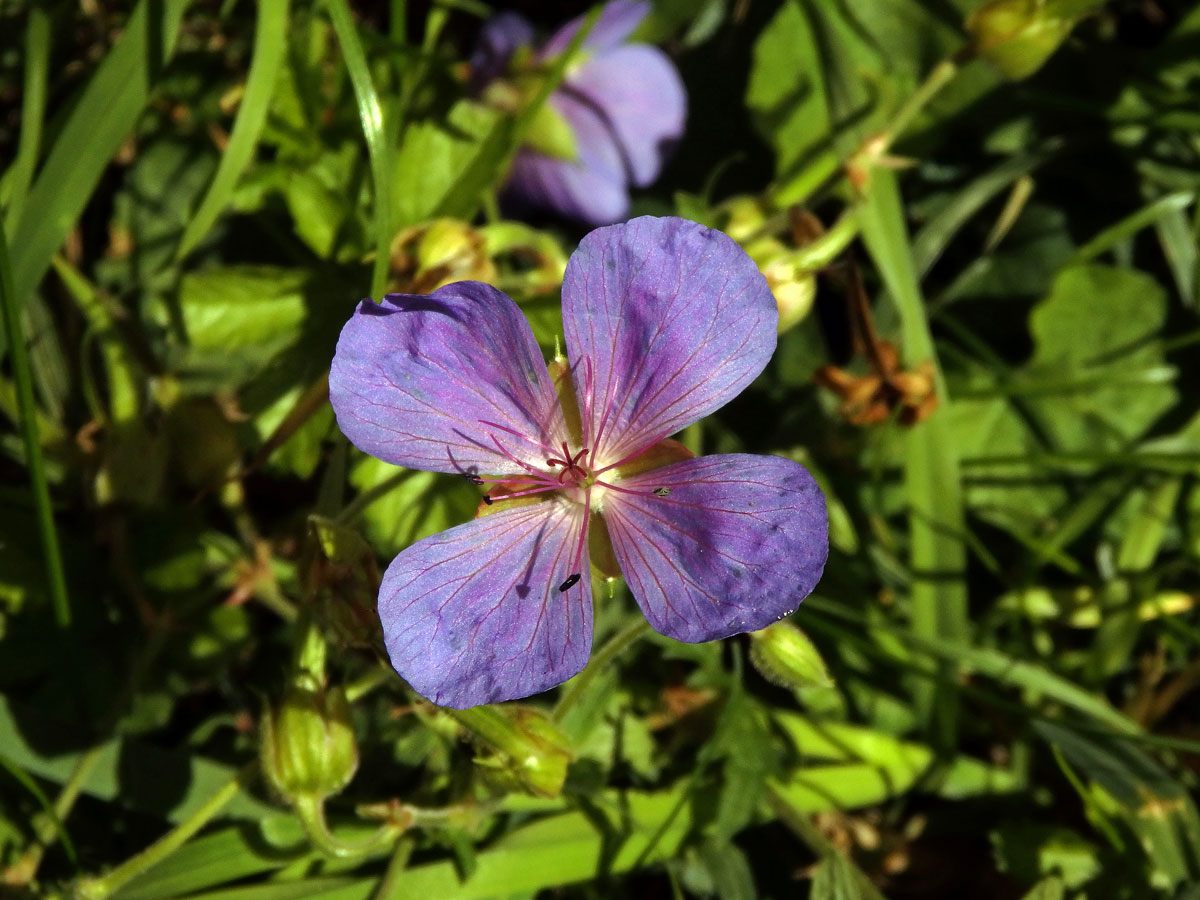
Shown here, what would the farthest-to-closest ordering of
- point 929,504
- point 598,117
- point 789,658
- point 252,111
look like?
point 598,117 < point 929,504 < point 252,111 < point 789,658

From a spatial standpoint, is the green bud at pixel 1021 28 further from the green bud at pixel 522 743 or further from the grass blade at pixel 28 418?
the grass blade at pixel 28 418

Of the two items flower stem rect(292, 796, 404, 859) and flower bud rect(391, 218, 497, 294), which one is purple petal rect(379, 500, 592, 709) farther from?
flower bud rect(391, 218, 497, 294)

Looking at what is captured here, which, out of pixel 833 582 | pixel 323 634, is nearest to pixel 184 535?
pixel 323 634

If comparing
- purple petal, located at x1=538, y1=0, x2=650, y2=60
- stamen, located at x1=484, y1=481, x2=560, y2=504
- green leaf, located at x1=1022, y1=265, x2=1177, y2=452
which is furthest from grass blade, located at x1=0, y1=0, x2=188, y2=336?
green leaf, located at x1=1022, y1=265, x2=1177, y2=452

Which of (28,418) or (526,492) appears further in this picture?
(28,418)

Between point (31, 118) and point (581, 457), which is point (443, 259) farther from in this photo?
point (31, 118)

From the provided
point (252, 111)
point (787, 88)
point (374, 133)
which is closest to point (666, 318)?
point (374, 133)
